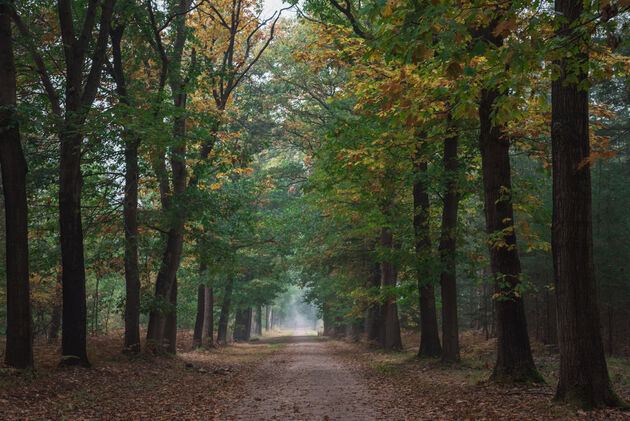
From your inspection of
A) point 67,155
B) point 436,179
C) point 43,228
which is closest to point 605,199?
point 436,179

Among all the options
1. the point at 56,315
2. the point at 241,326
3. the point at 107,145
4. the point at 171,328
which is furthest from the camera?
the point at 241,326

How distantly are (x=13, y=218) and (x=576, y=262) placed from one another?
34.0ft

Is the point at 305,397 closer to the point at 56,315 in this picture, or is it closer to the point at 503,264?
the point at 503,264

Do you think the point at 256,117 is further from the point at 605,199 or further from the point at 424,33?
the point at 424,33

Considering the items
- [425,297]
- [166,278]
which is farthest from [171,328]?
[425,297]

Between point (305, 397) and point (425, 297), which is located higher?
point (425, 297)

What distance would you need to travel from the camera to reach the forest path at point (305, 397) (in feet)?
25.7

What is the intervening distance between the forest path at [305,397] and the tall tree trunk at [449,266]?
295 cm

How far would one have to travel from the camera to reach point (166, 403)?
353 inches

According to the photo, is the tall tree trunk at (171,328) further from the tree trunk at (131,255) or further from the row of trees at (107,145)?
the tree trunk at (131,255)

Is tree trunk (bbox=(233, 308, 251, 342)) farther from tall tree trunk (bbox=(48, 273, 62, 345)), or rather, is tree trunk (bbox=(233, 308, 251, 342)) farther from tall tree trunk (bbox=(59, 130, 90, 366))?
tall tree trunk (bbox=(59, 130, 90, 366))

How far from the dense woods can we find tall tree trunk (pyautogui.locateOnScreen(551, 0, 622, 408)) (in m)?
0.03

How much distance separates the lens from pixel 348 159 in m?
13.1

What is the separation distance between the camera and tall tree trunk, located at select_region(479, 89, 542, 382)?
970 cm
